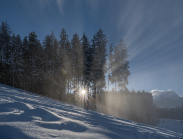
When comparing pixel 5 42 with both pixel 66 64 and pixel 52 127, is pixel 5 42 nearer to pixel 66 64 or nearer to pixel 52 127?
pixel 66 64

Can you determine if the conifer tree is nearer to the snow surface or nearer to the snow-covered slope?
the snow-covered slope

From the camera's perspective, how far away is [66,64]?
19.2 m

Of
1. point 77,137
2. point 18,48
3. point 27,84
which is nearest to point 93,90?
point 77,137

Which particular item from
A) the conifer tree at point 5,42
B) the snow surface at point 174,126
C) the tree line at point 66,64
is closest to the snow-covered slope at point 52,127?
the tree line at point 66,64

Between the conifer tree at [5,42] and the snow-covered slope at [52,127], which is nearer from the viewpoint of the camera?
the snow-covered slope at [52,127]

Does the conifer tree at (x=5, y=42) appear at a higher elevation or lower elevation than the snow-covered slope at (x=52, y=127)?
higher

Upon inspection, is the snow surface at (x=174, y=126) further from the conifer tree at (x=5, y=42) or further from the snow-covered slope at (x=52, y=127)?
the conifer tree at (x=5, y=42)

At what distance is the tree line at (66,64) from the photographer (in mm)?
17609

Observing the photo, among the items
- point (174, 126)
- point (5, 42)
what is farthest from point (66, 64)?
point (174, 126)

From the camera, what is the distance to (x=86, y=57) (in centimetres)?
1739

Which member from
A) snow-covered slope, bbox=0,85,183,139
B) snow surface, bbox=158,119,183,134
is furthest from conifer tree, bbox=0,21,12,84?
snow surface, bbox=158,119,183,134

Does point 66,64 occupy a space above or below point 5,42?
below

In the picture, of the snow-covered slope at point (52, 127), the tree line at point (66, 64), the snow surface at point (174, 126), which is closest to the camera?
the snow-covered slope at point (52, 127)

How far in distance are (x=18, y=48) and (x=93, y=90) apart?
20.8m
